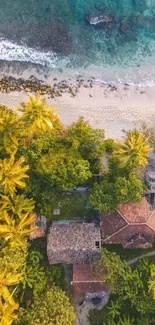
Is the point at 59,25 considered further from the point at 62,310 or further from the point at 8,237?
the point at 62,310

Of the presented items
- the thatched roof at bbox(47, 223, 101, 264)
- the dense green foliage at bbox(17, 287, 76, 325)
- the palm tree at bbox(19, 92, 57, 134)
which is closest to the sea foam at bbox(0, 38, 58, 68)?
the palm tree at bbox(19, 92, 57, 134)

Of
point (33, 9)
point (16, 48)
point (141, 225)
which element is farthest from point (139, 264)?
point (33, 9)

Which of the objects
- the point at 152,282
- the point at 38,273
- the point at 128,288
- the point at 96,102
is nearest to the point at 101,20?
the point at 96,102

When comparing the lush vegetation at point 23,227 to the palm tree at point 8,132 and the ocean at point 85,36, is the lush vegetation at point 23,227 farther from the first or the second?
the ocean at point 85,36

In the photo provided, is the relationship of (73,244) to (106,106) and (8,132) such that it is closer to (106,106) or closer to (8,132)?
(8,132)

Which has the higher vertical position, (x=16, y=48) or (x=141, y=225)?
(x=16, y=48)

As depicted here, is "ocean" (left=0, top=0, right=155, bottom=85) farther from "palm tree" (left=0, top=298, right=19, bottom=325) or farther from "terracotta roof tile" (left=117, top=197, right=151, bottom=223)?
"palm tree" (left=0, top=298, right=19, bottom=325)
